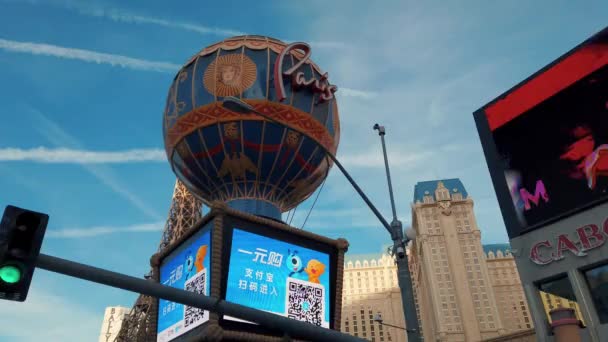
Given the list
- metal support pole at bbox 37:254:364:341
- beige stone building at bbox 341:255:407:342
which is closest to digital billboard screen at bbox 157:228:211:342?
metal support pole at bbox 37:254:364:341

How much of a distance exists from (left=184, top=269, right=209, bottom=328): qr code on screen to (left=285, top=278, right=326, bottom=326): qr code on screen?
2.99 metres

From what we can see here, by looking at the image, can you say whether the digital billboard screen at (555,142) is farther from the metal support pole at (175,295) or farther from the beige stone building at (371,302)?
the beige stone building at (371,302)

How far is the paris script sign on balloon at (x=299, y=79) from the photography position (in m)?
20.4

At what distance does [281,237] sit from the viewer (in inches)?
770

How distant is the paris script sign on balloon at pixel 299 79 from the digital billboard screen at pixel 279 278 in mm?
5811

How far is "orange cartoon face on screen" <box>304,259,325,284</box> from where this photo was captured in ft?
64.5

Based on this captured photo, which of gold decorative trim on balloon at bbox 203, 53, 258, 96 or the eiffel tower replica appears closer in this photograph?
gold decorative trim on balloon at bbox 203, 53, 258, 96

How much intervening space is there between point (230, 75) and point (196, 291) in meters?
8.44

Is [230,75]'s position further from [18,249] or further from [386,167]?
[18,249]

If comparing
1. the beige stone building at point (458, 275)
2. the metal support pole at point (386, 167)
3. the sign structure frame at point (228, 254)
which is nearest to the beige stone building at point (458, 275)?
the beige stone building at point (458, 275)

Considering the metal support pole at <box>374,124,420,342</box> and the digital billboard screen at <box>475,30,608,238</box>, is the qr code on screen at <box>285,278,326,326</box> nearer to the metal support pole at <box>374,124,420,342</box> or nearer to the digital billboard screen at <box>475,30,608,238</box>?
the metal support pole at <box>374,124,420,342</box>

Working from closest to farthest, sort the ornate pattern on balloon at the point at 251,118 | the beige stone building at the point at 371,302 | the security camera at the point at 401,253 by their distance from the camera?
the security camera at the point at 401,253
the ornate pattern on balloon at the point at 251,118
the beige stone building at the point at 371,302

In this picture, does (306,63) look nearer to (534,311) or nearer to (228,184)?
(228,184)

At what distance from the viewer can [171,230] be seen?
63.4 m
